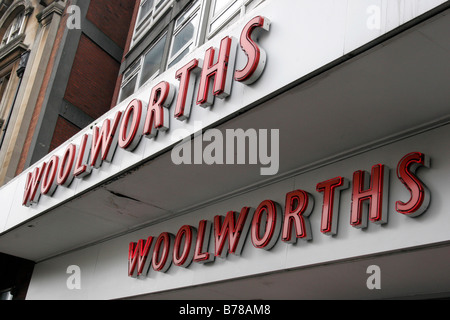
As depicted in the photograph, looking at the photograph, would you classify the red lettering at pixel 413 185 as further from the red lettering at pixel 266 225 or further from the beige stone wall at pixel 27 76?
the beige stone wall at pixel 27 76

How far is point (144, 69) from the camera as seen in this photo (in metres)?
14.1

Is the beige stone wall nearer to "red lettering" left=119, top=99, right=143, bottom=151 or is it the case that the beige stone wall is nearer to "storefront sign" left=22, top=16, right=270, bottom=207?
"storefront sign" left=22, top=16, right=270, bottom=207

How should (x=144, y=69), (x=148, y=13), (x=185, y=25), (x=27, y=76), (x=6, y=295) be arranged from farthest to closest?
(x=27, y=76) < (x=148, y=13) < (x=144, y=69) < (x=6, y=295) < (x=185, y=25)

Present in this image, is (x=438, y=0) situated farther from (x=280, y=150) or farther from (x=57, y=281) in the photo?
(x=57, y=281)

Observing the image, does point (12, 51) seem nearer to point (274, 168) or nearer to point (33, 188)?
point (33, 188)

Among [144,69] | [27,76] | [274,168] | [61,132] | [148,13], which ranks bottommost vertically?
[274,168]

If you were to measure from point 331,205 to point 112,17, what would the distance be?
524 inches

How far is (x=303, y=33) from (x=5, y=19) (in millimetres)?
17831

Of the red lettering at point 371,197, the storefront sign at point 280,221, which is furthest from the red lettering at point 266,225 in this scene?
the red lettering at point 371,197

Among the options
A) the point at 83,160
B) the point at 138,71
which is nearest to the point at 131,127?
the point at 83,160

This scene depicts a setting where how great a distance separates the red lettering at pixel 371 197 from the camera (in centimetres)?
579

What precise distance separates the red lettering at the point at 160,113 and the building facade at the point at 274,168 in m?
0.02

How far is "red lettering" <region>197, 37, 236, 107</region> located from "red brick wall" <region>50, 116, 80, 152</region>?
900 centimetres
